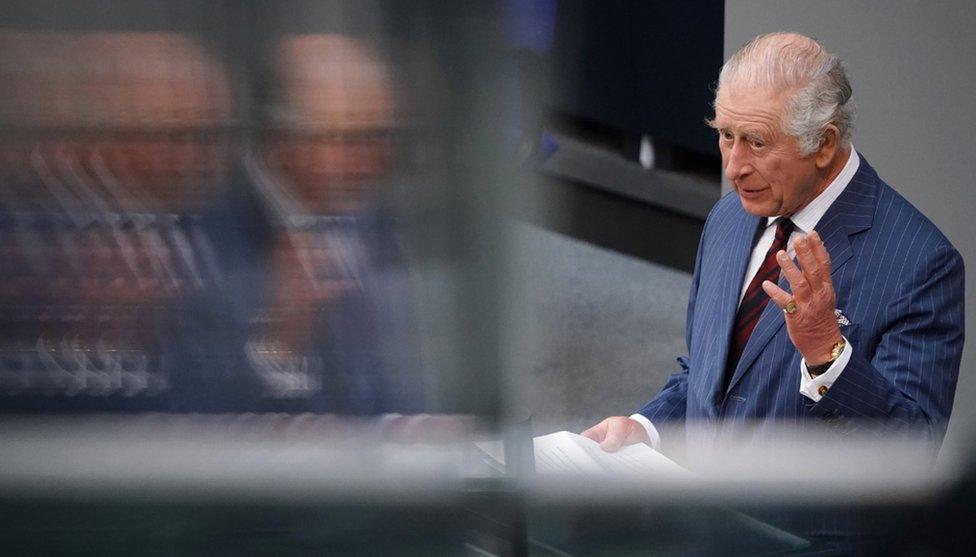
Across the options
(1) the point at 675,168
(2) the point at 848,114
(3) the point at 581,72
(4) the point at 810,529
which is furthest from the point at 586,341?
(4) the point at 810,529

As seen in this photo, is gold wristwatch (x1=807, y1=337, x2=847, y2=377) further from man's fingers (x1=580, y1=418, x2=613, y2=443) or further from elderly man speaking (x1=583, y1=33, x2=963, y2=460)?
man's fingers (x1=580, y1=418, x2=613, y2=443)

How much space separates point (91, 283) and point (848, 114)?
4.03 feet

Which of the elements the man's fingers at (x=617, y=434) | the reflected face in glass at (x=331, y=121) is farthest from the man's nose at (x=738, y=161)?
the reflected face in glass at (x=331, y=121)

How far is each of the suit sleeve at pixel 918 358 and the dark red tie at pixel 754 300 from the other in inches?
7.3

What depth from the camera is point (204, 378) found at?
63 cm

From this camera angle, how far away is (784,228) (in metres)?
1.69

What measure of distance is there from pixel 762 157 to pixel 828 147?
95 mm

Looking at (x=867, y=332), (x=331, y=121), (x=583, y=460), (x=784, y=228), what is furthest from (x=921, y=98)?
(x=331, y=121)

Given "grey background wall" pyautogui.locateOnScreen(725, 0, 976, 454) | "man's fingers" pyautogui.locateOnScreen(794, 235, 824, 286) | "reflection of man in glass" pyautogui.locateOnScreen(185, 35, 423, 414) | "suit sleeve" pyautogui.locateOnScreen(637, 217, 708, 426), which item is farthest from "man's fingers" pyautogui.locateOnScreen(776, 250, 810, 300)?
"grey background wall" pyautogui.locateOnScreen(725, 0, 976, 454)

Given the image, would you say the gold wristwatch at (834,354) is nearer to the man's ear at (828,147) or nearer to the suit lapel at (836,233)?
the suit lapel at (836,233)

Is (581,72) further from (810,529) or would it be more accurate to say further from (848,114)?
(810,529)

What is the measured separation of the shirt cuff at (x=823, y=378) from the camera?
1351 millimetres

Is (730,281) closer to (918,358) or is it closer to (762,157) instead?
(762,157)

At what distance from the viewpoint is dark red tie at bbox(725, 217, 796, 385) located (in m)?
1.65
